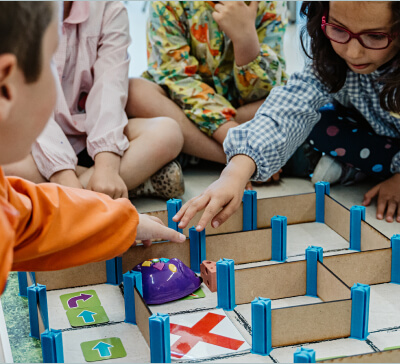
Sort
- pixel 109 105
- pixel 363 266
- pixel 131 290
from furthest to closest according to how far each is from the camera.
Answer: pixel 109 105
pixel 363 266
pixel 131 290

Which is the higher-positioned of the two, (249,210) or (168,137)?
(168,137)

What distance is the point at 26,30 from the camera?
2.05 feet

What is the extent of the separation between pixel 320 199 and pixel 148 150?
43 centimetres

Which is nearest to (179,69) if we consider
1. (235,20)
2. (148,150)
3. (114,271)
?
(235,20)

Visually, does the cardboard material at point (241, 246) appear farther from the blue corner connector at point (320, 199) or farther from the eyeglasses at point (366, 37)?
the eyeglasses at point (366, 37)

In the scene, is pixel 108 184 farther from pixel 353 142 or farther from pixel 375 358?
pixel 375 358

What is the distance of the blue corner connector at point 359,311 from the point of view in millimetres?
956

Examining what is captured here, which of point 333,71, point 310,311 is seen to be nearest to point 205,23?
point 333,71

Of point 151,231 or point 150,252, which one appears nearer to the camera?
point 151,231

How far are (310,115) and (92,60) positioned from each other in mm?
598

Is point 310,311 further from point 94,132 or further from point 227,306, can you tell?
point 94,132

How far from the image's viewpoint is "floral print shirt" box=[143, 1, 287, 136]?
171 cm

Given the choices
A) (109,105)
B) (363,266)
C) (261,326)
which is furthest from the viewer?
(109,105)

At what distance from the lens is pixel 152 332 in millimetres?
901
